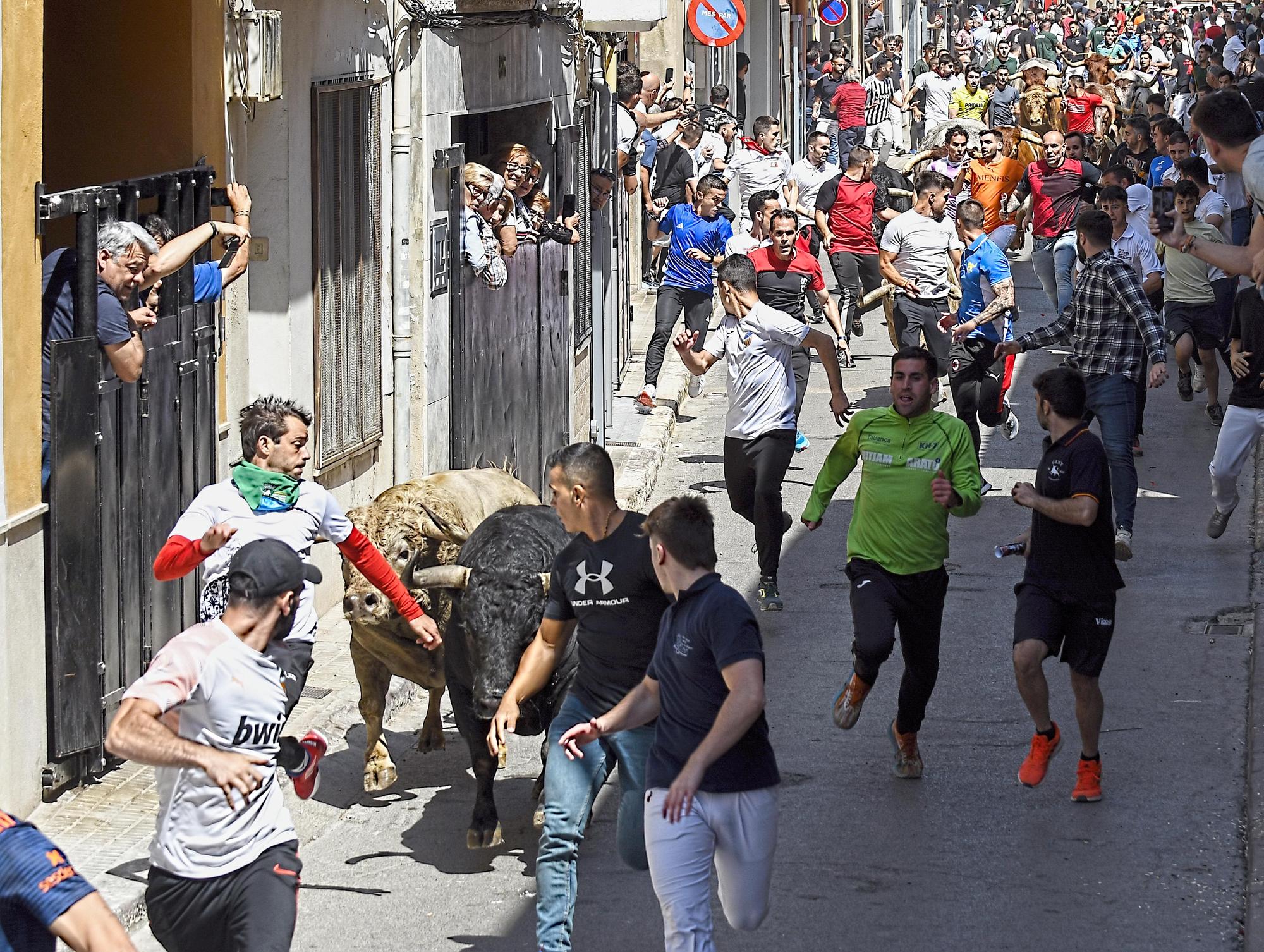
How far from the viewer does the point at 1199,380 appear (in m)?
16.7

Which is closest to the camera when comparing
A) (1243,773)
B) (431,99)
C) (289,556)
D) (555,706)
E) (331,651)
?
(289,556)

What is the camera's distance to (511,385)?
1373cm

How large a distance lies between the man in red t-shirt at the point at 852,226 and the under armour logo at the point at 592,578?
40.9 ft

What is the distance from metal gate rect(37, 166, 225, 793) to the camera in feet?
25.8

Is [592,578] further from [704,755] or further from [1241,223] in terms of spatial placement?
[1241,223]

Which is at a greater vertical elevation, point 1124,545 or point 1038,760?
point 1124,545

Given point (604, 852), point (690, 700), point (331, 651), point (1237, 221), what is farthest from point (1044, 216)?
point (690, 700)

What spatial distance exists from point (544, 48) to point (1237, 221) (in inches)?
250

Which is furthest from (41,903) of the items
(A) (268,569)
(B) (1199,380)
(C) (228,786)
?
(B) (1199,380)

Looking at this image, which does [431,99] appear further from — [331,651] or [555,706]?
[555,706]

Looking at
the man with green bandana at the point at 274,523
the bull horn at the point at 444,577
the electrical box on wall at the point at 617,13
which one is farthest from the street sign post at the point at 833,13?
the man with green bandana at the point at 274,523

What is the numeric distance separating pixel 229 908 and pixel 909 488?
407 cm

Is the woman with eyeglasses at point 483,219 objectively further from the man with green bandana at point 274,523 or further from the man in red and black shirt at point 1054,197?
the man in red and black shirt at point 1054,197

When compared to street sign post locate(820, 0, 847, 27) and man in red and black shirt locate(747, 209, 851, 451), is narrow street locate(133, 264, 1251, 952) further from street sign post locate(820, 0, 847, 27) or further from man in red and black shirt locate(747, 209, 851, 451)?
street sign post locate(820, 0, 847, 27)
